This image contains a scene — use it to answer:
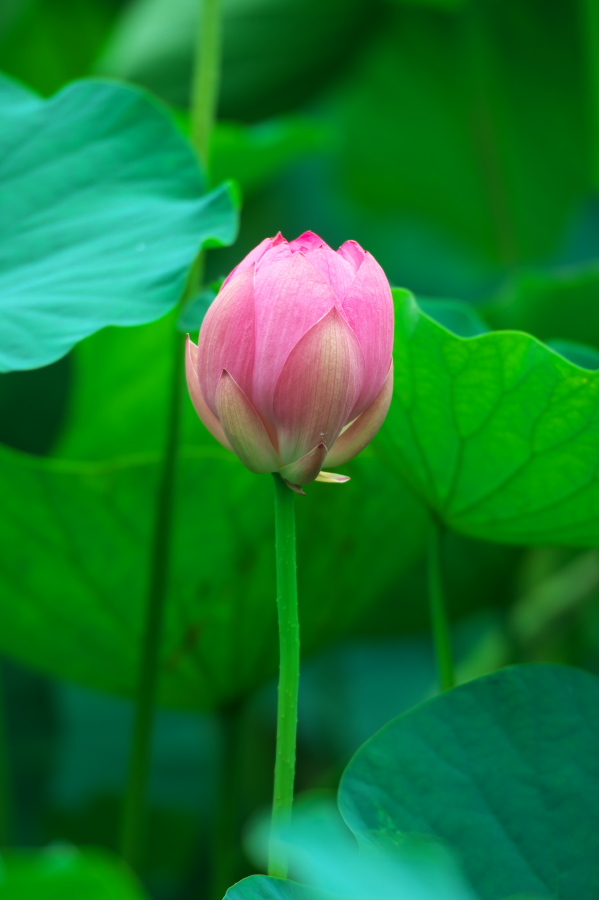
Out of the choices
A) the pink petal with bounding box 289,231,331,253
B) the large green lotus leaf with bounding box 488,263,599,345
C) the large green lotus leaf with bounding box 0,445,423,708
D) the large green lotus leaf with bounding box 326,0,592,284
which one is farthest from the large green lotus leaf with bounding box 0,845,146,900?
the large green lotus leaf with bounding box 326,0,592,284

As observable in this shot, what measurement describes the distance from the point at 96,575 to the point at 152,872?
0.46 m

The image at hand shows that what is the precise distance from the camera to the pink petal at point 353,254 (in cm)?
36

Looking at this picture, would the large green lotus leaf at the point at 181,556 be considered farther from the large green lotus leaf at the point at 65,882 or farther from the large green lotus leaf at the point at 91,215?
the large green lotus leaf at the point at 65,882

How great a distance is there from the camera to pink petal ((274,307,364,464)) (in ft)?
1.06

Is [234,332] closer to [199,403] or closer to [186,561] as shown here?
[199,403]

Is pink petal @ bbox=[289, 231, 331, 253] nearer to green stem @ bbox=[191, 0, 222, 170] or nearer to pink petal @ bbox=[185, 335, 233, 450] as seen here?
pink petal @ bbox=[185, 335, 233, 450]

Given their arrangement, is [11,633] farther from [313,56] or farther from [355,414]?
[313,56]

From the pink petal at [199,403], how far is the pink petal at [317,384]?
29 millimetres

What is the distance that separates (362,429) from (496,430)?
0.41ft

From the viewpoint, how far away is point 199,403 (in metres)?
0.36

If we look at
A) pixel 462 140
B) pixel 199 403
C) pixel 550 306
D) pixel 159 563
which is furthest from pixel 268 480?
pixel 462 140

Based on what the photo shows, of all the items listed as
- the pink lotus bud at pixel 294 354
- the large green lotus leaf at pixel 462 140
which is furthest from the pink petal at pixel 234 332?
the large green lotus leaf at pixel 462 140

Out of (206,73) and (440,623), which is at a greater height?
(206,73)

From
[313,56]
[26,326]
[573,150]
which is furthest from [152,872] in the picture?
[573,150]
